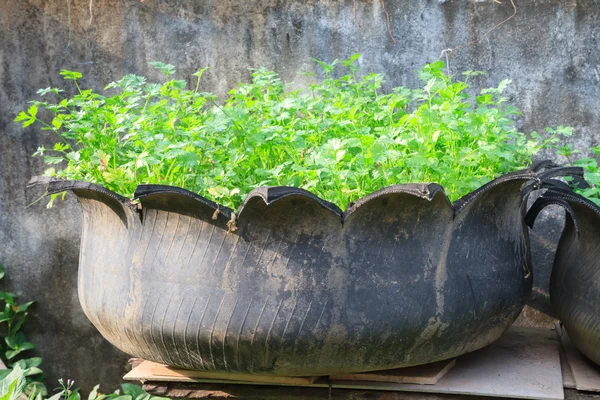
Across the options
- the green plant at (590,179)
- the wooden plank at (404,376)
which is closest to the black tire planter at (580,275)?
the green plant at (590,179)

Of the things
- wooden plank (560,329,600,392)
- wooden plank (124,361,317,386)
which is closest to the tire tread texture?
wooden plank (124,361,317,386)

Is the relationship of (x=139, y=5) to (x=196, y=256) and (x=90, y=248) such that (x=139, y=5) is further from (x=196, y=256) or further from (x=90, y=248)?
(x=196, y=256)

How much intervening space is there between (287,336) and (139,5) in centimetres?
171

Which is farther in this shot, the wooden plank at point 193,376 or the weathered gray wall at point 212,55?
the weathered gray wall at point 212,55

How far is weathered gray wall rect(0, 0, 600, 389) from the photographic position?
2.70 meters

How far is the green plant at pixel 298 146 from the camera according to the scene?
192cm

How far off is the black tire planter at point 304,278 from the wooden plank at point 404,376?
A: 0.07 metres

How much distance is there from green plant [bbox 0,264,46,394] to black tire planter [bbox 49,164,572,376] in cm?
136

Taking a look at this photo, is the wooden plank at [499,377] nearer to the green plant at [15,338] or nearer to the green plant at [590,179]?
the green plant at [590,179]

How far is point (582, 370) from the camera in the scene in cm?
217

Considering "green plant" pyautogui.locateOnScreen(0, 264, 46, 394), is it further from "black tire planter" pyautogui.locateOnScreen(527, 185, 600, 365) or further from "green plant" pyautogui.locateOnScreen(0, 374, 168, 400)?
"black tire planter" pyautogui.locateOnScreen(527, 185, 600, 365)

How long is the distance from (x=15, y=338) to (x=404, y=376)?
1.92 metres

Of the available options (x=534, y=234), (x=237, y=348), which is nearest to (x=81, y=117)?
(x=237, y=348)

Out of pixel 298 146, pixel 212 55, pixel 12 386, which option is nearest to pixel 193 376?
pixel 12 386
